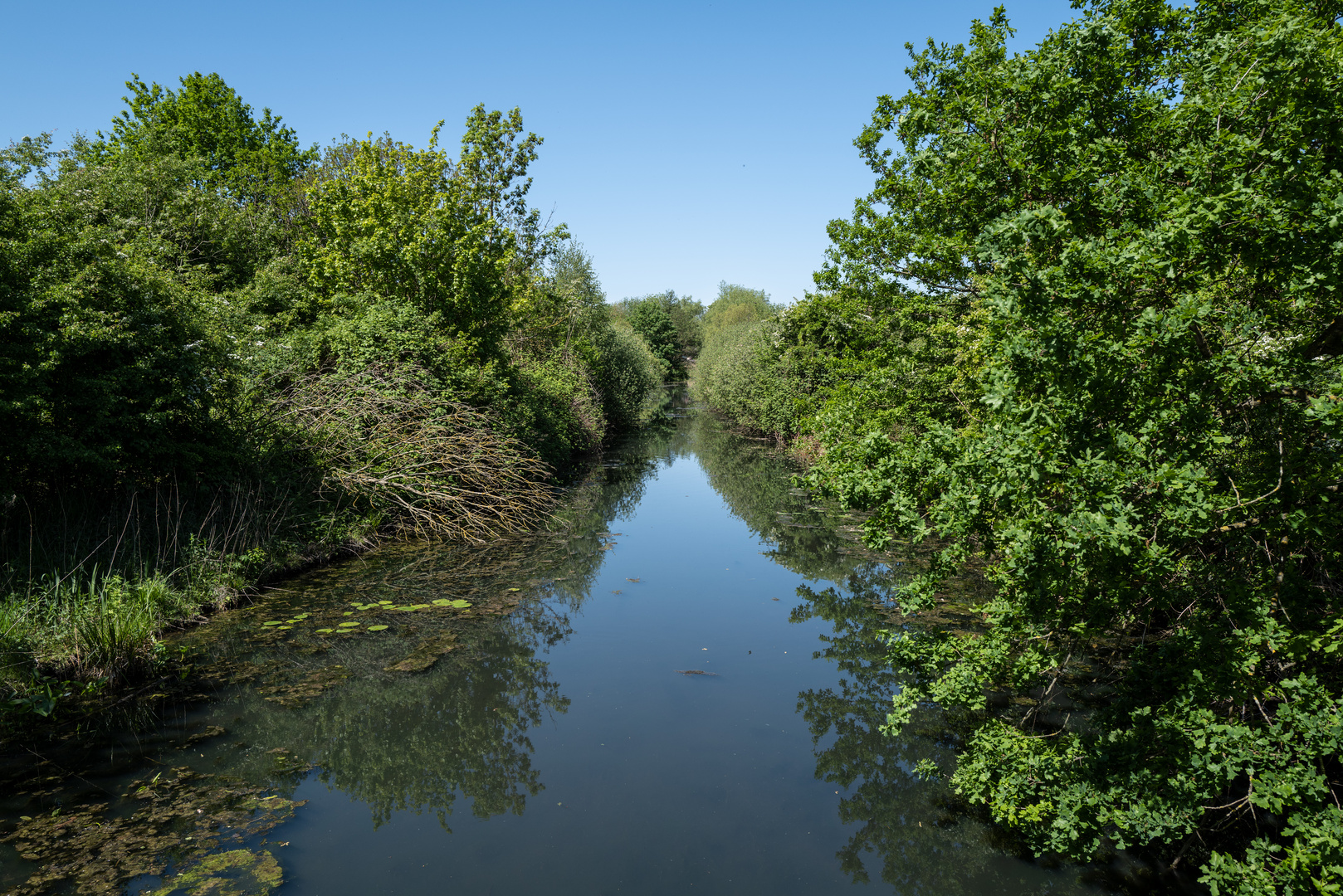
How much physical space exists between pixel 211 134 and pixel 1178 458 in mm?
45349

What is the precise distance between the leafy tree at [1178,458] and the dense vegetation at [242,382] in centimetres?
932

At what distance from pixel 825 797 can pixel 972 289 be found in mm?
6929

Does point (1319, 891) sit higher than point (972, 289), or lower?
lower

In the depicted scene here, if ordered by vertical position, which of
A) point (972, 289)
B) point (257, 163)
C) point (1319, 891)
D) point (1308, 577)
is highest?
point (257, 163)

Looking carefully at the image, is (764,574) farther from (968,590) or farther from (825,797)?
(825,797)

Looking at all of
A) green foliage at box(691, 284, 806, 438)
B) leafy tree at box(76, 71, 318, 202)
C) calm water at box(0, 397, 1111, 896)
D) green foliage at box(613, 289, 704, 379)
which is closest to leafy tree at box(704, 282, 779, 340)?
green foliage at box(613, 289, 704, 379)

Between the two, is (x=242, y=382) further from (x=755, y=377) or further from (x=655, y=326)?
(x=655, y=326)

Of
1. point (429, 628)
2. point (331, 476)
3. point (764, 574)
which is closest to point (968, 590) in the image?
point (764, 574)

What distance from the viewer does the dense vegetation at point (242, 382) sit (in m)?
9.29

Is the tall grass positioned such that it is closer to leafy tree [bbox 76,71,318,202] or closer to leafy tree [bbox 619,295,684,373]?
leafy tree [bbox 76,71,318,202]

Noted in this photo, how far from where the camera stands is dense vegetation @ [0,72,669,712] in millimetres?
9289

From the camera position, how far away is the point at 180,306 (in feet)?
37.6

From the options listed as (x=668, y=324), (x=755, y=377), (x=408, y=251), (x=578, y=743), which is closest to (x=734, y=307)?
→ (x=668, y=324)

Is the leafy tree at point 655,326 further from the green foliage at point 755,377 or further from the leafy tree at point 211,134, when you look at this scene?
the leafy tree at point 211,134
